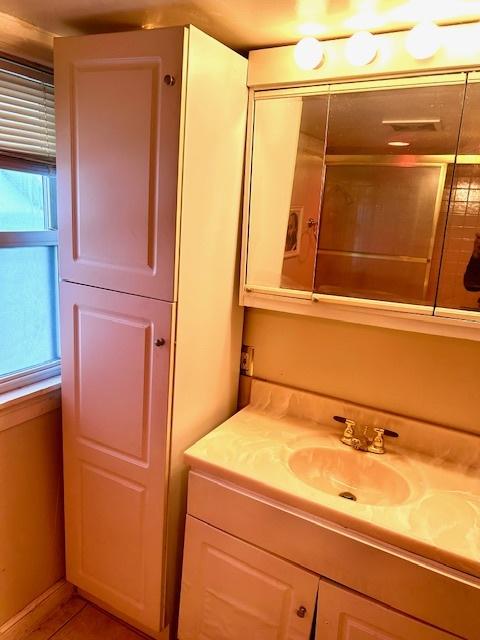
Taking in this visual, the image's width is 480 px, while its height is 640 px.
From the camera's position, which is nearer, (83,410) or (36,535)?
(83,410)

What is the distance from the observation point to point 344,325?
5.06 ft

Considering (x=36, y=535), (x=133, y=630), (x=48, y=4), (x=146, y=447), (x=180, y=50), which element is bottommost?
(x=133, y=630)

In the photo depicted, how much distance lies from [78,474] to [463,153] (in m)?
1.57

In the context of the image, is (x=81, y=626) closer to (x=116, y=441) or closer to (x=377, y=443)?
(x=116, y=441)

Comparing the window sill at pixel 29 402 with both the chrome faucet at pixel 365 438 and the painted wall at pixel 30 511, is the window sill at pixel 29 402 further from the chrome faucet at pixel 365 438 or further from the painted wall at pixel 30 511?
the chrome faucet at pixel 365 438

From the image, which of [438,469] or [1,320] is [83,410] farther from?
[438,469]

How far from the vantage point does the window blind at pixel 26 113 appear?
1380 millimetres

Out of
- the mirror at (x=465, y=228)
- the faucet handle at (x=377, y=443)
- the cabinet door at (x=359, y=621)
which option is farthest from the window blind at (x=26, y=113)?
the cabinet door at (x=359, y=621)

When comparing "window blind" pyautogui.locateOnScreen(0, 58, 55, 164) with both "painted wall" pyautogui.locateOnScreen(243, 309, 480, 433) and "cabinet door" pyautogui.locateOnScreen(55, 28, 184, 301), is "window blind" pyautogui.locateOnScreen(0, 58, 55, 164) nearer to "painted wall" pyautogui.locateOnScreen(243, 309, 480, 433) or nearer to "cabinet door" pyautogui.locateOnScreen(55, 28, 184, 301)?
"cabinet door" pyautogui.locateOnScreen(55, 28, 184, 301)

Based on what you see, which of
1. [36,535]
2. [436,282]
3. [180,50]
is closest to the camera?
[180,50]

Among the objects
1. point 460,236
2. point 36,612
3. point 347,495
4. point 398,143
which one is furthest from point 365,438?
point 36,612

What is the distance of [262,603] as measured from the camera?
4.29ft

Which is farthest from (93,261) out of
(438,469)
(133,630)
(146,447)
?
(133,630)

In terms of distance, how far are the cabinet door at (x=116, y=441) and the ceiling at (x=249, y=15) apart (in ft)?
2.53
